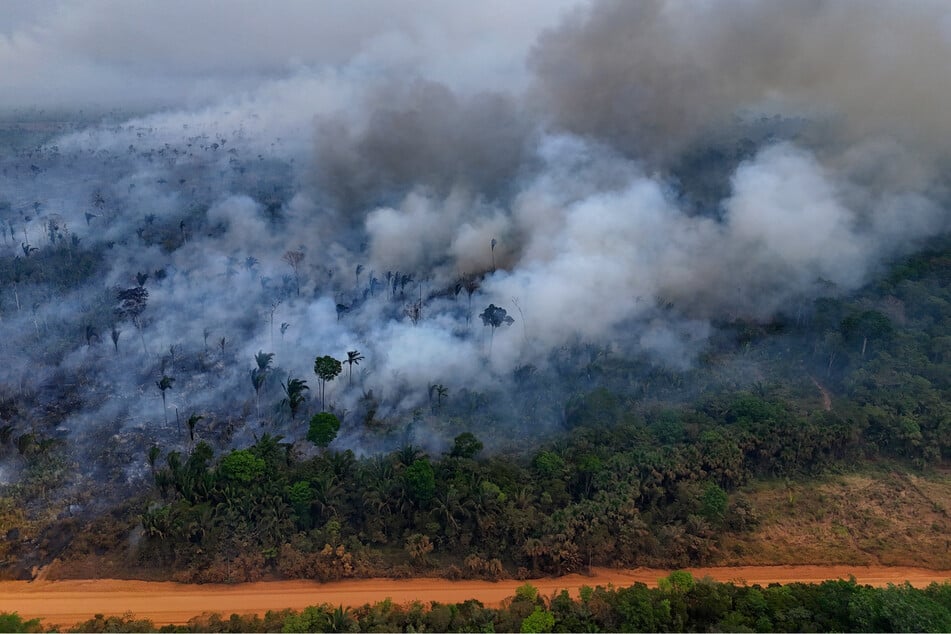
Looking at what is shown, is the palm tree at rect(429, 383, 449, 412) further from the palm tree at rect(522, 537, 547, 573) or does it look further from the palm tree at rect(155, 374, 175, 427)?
the palm tree at rect(155, 374, 175, 427)

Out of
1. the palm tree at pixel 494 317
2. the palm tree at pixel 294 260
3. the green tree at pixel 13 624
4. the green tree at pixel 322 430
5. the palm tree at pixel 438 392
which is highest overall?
the palm tree at pixel 294 260

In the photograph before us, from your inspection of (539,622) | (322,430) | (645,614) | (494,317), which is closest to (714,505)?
(645,614)

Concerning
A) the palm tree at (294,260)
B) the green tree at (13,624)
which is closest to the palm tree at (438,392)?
the green tree at (13,624)

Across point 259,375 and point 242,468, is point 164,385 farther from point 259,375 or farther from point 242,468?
point 242,468

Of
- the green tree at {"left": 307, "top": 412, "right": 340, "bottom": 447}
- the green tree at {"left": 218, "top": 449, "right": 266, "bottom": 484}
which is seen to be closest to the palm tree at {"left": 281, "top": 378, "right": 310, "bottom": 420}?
the green tree at {"left": 307, "top": 412, "right": 340, "bottom": 447}

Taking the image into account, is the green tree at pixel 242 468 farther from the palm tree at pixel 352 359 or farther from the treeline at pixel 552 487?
the palm tree at pixel 352 359

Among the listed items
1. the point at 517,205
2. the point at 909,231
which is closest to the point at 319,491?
the point at 517,205
